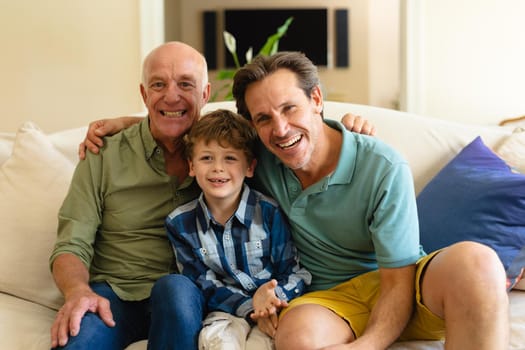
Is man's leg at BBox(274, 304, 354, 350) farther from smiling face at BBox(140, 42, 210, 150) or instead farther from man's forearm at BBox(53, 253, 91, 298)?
smiling face at BBox(140, 42, 210, 150)

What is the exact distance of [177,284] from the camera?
5.02 ft

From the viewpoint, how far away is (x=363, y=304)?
1580 millimetres

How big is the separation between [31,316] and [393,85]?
5.20 metres

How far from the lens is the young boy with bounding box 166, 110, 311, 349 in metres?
1.64

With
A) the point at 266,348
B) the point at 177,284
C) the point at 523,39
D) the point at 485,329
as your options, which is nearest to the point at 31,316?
the point at 177,284

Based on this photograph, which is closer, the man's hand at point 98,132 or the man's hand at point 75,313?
the man's hand at point 75,313

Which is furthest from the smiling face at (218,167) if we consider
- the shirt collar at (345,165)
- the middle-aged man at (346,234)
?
the shirt collar at (345,165)

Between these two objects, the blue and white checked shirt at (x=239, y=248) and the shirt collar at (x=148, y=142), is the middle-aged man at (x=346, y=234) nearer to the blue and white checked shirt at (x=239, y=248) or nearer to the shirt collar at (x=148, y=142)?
the blue and white checked shirt at (x=239, y=248)

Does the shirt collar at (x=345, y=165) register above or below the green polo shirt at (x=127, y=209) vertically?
above

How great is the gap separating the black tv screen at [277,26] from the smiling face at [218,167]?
487cm

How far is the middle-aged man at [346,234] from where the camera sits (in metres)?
1.38

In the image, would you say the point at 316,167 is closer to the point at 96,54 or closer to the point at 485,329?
the point at 485,329

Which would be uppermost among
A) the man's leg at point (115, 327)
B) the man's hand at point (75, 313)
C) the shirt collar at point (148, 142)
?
the shirt collar at point (148, 142)

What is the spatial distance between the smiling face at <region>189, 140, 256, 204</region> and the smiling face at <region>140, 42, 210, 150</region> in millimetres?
173
